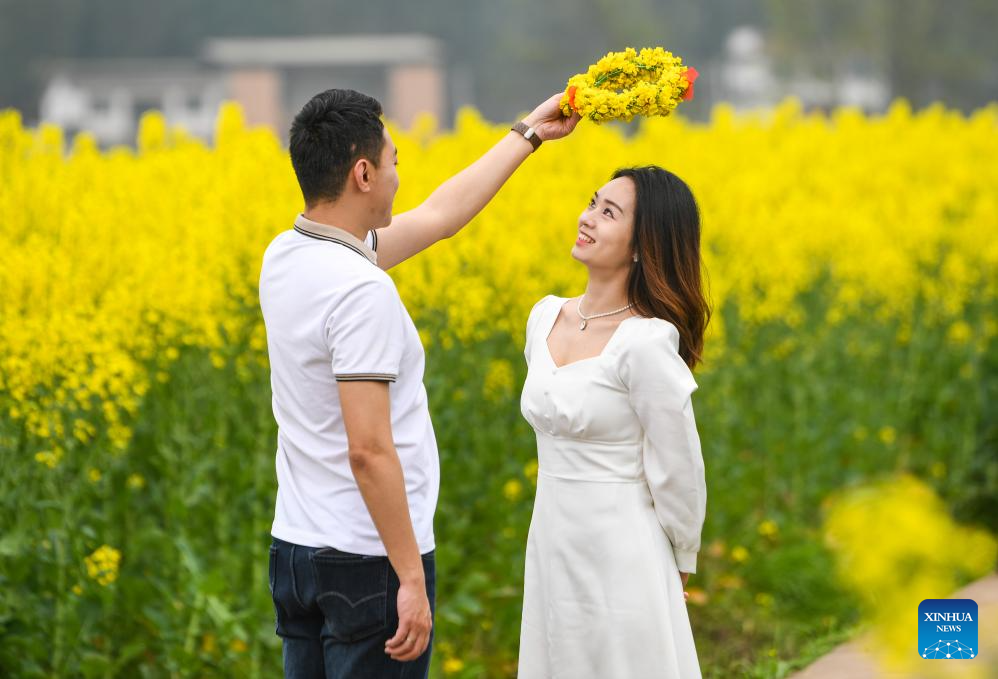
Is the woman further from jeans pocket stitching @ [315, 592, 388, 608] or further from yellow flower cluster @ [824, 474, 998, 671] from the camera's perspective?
yellow flower cluster @ [824, 474, 998, 671]

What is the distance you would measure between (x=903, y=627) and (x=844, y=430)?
16.6 feet

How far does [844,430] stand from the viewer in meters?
6.02

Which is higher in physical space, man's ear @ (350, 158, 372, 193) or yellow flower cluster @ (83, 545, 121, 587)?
man's ear @ (350, 158, 372, 193)

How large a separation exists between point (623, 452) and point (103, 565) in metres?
1.68

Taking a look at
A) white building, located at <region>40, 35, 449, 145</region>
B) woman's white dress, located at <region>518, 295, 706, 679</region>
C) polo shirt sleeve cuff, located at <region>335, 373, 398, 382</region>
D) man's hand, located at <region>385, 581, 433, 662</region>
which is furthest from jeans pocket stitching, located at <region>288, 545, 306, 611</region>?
white building, located at <region>40, 35, 449, 145</region>

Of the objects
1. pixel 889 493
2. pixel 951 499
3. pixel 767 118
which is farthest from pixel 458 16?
pixel 889 493

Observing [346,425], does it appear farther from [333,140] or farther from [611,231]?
[611,231]

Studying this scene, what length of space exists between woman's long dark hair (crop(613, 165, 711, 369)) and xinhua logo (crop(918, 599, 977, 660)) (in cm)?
83

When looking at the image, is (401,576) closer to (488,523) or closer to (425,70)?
(488,523)

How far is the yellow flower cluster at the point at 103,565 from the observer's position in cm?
334

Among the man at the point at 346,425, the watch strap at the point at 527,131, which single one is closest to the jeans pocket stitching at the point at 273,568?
the man at the point at 346,425

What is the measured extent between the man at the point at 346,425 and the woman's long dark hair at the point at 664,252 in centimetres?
50

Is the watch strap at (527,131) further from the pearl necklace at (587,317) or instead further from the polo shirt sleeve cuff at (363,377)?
the polo shirt sleeve cuff at (363,377)

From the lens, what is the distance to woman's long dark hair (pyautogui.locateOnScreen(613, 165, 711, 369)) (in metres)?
2.46
